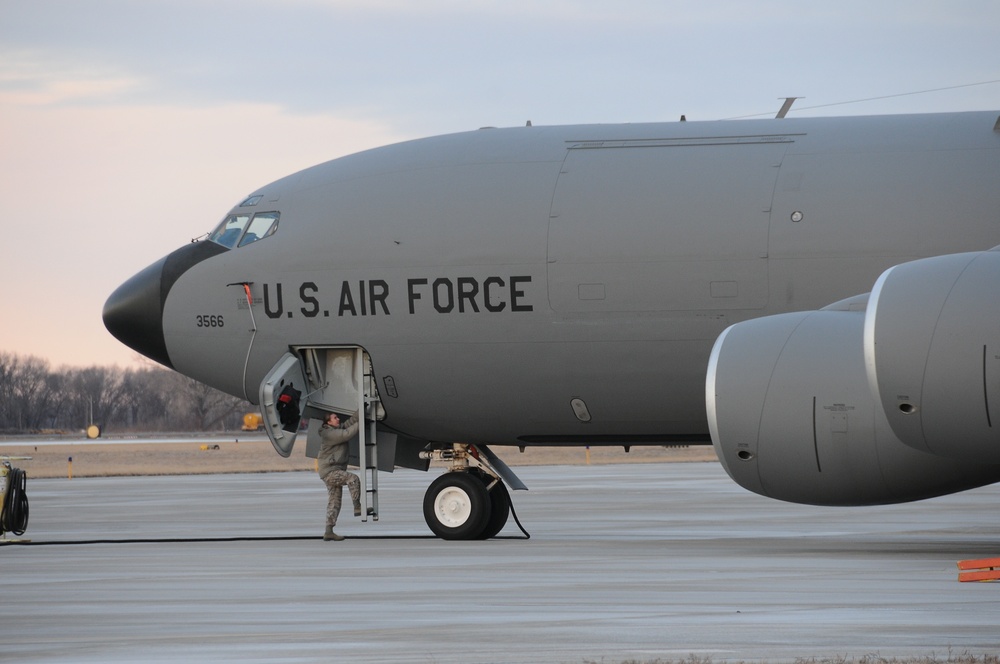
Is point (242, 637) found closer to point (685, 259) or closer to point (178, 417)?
point (685, 259)

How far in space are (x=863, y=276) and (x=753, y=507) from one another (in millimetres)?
13457

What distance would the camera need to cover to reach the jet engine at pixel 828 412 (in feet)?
51.8

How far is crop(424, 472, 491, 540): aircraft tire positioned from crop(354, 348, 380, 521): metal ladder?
87 centimetres


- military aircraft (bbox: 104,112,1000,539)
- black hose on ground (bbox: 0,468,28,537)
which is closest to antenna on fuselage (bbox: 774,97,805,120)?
military aircraft (bbox: 104,112,1000,539)

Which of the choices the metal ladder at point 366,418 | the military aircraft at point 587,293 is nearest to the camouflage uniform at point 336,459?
the metal ladder at point 366,418

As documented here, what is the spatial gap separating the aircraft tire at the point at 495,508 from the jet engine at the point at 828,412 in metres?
5.89

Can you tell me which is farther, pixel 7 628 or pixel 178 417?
pixel 178 417

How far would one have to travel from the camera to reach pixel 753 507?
106 ft

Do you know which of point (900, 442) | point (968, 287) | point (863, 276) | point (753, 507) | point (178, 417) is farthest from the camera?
point (178, 417)

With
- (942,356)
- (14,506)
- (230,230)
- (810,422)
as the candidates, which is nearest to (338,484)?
(230,230)

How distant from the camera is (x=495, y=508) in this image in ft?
75.0

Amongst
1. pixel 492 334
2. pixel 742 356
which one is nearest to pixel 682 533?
pixel 492 334

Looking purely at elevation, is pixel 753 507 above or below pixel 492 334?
below

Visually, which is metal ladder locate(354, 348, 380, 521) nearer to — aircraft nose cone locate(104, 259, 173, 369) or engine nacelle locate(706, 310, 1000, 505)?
aircraft nose cone locate(104, 259, 173, 369)
